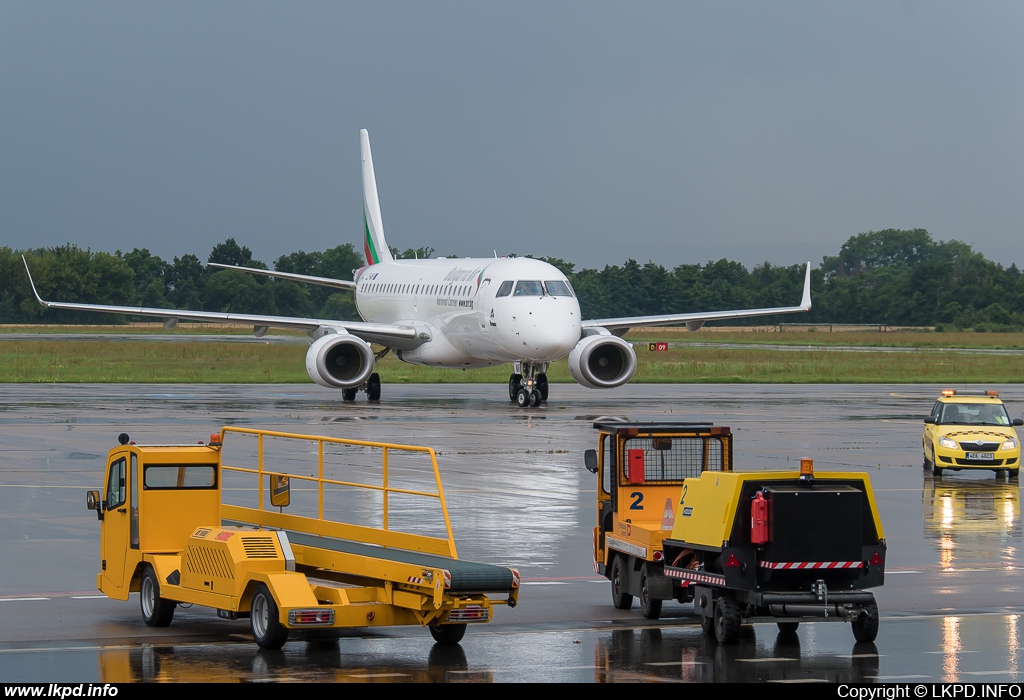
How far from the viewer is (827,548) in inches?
461

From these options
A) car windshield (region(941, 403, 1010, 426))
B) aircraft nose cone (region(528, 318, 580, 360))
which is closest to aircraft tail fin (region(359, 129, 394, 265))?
aircraft nose cone (region(528, 318, 580, 360))

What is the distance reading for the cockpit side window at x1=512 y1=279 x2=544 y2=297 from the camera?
131ft

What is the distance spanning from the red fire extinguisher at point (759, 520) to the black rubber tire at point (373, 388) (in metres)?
32.0

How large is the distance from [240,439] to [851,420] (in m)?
15.8

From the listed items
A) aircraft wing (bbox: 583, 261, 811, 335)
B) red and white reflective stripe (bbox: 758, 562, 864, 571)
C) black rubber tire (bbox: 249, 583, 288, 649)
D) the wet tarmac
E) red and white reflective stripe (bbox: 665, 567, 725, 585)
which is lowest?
the wet tarmac

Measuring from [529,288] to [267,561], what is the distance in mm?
28615

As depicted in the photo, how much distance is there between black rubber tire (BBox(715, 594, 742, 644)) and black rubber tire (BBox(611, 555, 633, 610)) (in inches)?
68.9

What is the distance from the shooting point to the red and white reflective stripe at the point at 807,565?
11.6m

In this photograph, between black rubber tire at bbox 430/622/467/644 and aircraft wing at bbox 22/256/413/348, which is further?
aircraft wing at bbox 22/256/413/348

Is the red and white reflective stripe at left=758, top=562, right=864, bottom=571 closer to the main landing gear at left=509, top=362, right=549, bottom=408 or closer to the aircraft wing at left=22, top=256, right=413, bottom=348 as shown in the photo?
the main landing gear at left=509, top=362, right=549, bottom=408

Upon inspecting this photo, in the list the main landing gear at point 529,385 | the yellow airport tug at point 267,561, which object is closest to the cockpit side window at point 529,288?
the main landing gear at point 529,385

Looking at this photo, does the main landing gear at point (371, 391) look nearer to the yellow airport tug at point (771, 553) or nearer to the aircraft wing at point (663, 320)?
the aircraft wing at point (663, 320)

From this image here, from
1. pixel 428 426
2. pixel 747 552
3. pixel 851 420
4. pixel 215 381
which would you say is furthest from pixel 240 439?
pixel 215 381
